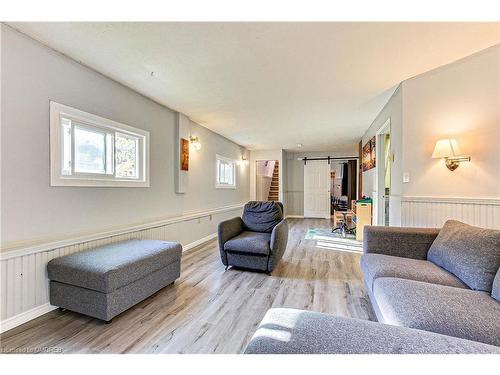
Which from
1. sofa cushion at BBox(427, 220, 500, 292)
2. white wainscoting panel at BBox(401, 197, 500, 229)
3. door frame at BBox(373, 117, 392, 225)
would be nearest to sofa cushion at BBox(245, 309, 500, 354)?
sofa cushion at BBox(427, 220, 500, 292)

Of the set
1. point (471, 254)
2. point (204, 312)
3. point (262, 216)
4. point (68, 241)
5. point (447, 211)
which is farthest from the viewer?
point (262, 216)

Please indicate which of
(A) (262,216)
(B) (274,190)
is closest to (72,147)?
(A) (262,216)

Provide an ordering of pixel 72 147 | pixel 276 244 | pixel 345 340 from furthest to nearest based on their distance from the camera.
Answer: pixel 276 244, pixel 72 147, pixel 345 340

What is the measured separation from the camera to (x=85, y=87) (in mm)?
2363

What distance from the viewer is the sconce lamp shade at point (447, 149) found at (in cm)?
250

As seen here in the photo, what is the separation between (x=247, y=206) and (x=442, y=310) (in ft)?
8.62

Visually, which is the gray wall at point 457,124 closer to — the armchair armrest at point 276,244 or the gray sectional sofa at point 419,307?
the gray sectional sofa at point 419,307

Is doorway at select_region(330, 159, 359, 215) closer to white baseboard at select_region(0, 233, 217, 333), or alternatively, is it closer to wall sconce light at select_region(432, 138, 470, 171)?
wall sconce light at select_region(432, 138, 470, 171)

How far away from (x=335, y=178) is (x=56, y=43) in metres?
9.86

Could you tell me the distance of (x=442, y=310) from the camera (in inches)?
46.5

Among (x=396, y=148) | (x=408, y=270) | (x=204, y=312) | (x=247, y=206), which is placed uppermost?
(x=396, y=148)

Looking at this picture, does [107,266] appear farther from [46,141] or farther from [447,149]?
[447,149]
